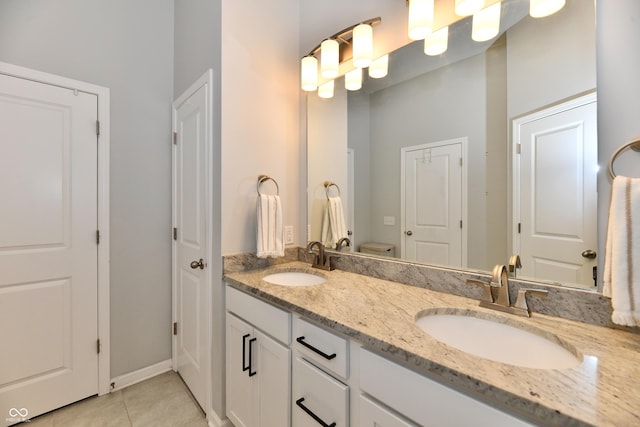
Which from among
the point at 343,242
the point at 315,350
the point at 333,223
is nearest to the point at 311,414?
the point at 315,350

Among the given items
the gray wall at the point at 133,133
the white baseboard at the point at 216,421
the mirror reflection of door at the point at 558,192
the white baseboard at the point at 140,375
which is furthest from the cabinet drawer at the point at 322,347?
the white baseboard at the point at 140,375

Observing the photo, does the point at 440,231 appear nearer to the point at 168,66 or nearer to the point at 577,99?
the point at 577,99

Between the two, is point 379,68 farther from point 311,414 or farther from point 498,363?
point 311,414

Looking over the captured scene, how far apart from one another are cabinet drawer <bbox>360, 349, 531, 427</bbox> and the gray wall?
6.04ft

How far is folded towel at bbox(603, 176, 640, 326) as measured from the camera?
712mm

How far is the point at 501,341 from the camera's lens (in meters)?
0.90

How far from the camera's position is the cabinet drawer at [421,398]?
59cm

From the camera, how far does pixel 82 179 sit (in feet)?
5.71

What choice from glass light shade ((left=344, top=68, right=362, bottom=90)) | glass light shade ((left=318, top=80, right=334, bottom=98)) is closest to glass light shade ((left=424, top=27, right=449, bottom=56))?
glass light shade ((left=344, top=68, right=362, bottom=90))

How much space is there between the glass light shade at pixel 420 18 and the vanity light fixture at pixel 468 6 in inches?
4.3

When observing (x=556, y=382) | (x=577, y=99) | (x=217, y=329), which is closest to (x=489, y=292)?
(x=556, y=382)

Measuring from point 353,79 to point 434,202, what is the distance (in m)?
0.88

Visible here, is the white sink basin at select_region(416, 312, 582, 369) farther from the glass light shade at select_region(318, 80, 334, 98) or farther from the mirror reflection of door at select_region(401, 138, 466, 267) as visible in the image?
the glass light shade at select_region(318, 80, 334, 98)

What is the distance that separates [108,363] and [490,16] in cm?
289
